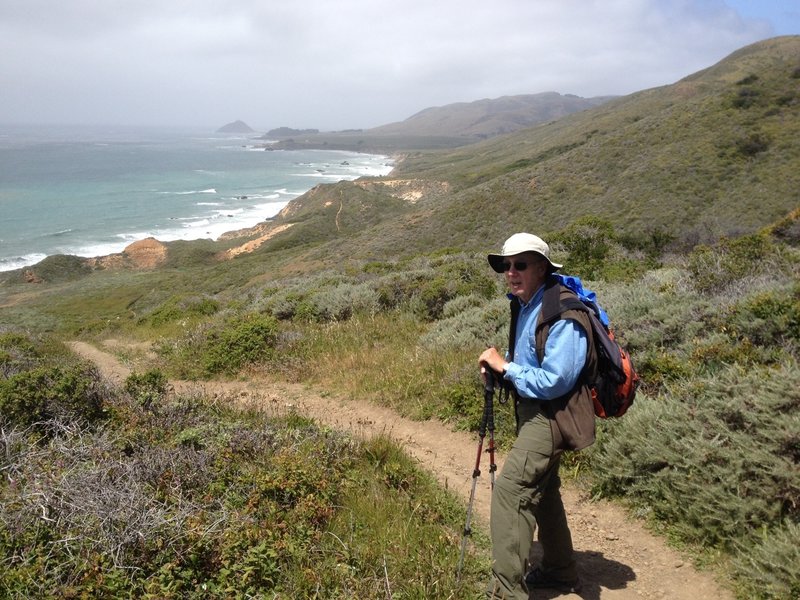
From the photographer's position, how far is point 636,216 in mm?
30766

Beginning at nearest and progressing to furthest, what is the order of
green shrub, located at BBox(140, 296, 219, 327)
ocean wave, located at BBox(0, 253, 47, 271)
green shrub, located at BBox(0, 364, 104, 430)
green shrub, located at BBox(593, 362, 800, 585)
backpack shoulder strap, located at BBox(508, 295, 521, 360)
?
backpack shoulder strap, located at BBox(508, 295, 521, 360) < green shrub, located at BBox(593, 362, 800, 585) < green shrub, located at BBox(0, 364, 104, 430) < green shrub, located at BBox(140, 296, 219, 327) < ocean wave, located at BBox(0, 253, 47, 271)

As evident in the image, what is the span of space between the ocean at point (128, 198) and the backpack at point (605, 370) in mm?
71728

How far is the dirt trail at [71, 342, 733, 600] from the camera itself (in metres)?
3.10

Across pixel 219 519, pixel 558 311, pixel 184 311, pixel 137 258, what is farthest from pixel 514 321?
pixel 137 258

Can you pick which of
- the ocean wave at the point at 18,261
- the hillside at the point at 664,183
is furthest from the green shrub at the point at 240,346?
the ocean wave at the point at 18,261

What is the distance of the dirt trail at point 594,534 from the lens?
3.10m

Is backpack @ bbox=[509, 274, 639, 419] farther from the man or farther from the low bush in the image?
the low bush

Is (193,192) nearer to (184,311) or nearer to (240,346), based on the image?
(184,311)

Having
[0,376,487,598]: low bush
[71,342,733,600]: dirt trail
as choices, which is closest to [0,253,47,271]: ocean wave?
[71,342,733,600]: dirt trail

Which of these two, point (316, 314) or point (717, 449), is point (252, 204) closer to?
point (316, 314)

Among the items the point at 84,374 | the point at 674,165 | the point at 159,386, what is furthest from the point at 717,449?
the point at 674,165

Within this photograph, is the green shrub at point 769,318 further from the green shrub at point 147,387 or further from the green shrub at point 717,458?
the green shrub at point 147,387

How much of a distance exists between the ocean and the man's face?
71398 mm

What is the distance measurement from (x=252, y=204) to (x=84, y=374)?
334 ft
